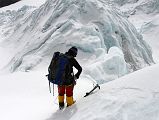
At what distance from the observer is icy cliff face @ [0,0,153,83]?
12.2m

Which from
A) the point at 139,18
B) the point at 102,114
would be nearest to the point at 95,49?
the point at 102,114

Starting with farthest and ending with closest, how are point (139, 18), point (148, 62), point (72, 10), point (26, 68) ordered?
point (139, 18) → point (148, 62) → point (72, 10) → point (26, 68)

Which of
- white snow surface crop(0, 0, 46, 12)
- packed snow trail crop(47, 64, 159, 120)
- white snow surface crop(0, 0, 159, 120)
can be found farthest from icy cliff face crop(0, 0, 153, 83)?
white snow surface crop(0, 0, 46, 12)

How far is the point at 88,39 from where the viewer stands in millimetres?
13453

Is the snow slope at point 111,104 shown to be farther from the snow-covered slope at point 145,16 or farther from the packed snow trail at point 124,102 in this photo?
the snow-covered slope at point 145,16

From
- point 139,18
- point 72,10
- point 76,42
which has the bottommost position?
point 139,18

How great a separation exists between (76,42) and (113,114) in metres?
8.43

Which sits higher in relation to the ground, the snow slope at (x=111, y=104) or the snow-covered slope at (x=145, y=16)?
the snow slope at (x=111, y=104)

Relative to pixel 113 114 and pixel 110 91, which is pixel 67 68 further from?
pixel 113 114

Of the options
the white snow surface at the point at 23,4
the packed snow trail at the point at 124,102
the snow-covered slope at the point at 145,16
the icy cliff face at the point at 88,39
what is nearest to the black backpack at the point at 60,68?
the packed snow trail at the point at 124,102

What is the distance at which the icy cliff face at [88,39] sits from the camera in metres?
12.2

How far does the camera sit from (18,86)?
9.75 m

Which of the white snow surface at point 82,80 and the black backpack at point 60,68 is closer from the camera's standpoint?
the white snow surface at point 82,80

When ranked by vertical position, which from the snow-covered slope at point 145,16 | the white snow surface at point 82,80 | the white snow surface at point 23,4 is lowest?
the snow-covered slope at point 145,16
